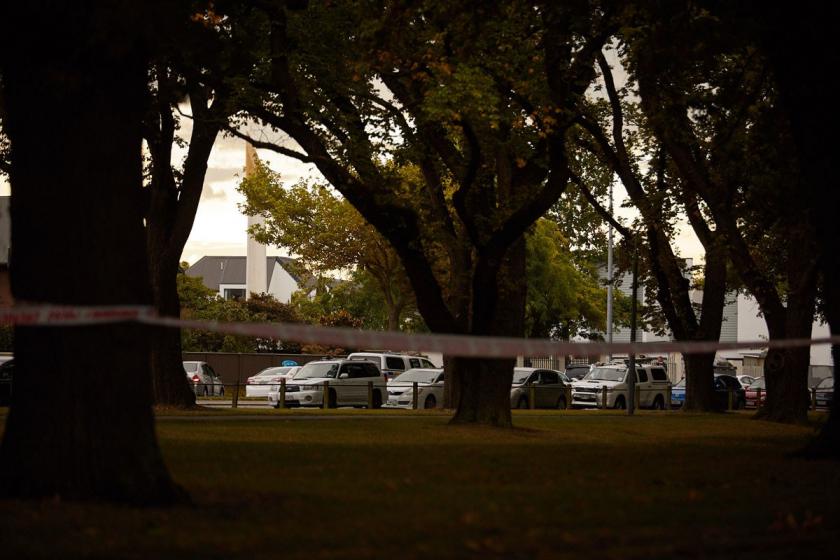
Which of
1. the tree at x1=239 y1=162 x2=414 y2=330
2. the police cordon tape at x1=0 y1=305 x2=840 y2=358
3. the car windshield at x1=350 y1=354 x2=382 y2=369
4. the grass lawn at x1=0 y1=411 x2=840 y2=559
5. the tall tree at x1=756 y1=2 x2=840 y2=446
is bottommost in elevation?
the grass lawn at x1=0 y1=411 x2=840 y2=559

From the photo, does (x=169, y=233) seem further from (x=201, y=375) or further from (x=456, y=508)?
(x=456, y=508)

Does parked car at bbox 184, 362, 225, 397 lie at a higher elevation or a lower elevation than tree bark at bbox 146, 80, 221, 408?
lower

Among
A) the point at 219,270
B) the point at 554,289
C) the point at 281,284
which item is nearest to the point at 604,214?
the point at 554,289

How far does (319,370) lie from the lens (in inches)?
1825

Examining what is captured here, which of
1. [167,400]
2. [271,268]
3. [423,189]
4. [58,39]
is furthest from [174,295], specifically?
[271,268]

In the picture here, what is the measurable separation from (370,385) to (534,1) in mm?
24389

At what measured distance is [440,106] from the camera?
2508 cm

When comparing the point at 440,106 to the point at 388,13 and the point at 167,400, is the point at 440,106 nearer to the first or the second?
the point at 388,13

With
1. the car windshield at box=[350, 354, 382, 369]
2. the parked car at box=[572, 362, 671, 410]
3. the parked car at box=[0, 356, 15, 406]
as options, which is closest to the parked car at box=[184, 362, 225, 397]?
the car windshield at box=[350, 354, 382, 369]

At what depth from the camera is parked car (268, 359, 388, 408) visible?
45281 millimetres

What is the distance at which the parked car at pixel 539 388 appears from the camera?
49.1m

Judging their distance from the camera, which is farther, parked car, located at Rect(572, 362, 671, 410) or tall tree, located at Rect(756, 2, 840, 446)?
parked car, located at Rect(572, 362, 671, 410)

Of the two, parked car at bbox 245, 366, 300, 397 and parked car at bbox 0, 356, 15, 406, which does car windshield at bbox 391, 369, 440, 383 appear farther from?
parked car at bbox 0, 356, 15, 406

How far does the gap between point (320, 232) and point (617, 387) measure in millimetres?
17195
